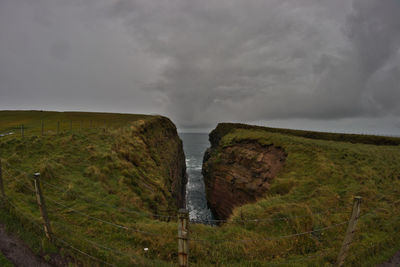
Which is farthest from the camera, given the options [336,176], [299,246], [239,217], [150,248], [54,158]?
[336,176]

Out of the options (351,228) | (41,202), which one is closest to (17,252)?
(41,202)

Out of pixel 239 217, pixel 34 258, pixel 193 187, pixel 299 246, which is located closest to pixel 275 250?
pixel 299 246

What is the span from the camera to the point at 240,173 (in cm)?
2431

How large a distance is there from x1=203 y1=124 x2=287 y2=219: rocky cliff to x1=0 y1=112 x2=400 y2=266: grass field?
15.0ft

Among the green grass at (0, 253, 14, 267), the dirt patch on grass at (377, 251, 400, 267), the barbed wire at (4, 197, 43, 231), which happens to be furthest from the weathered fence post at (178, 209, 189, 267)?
the dirt patch on grass at (377, 251, 400, 267)

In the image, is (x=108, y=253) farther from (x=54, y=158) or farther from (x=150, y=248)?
(x=54, y=158)

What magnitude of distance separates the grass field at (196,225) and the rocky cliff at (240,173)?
456 centimetres

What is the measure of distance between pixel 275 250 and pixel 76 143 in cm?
1669

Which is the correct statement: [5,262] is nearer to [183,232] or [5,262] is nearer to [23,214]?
[23,214]

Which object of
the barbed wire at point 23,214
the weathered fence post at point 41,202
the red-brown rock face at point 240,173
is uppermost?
the weathered fence post at point 41,202

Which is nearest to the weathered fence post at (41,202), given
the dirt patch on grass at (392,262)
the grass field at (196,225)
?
the grass field at (196,225)

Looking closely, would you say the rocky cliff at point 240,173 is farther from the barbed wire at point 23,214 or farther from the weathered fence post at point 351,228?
the barbed wire at point 23,214

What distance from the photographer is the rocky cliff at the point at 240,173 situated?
20.5 m

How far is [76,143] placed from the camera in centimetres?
1506
